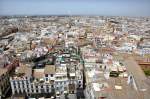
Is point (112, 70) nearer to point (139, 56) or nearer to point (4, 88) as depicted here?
point (139, 56)

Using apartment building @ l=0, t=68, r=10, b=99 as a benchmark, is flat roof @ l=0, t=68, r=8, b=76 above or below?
above

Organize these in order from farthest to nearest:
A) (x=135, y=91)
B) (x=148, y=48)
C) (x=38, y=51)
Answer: (x=148, y=48)
(x=38, y=51)
(x=135, y=91)

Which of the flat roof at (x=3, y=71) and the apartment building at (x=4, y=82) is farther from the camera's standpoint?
the flat roof at (x=3, y=71)

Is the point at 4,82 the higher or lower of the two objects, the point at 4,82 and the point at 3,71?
the lower

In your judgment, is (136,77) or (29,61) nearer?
(136,77)

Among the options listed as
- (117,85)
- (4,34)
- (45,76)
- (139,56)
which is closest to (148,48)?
(139,56)

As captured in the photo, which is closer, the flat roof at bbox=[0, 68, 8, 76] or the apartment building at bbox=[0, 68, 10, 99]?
the apartment building at bbox=[0, 68, 10, 99]

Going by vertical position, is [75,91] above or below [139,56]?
below

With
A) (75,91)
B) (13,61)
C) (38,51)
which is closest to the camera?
(75,91)

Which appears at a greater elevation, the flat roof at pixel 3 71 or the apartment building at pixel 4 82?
the flat roof at pixel 3 71

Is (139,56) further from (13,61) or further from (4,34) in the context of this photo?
(4,34)

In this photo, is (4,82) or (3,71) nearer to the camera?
(4,82)
